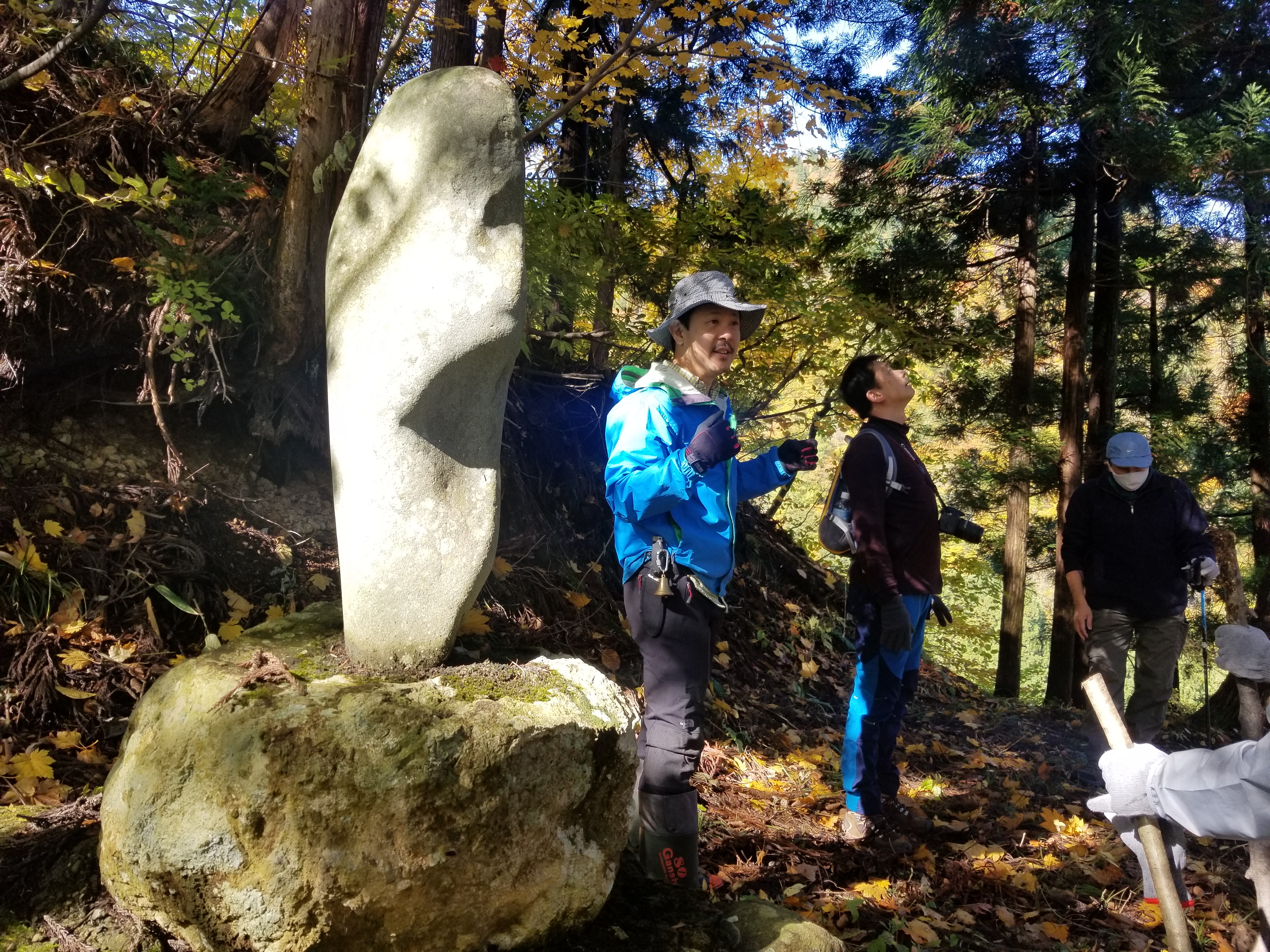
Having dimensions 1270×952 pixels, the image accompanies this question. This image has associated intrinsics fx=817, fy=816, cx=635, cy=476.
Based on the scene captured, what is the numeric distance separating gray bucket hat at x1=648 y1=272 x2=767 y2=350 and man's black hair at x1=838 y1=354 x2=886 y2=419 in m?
0.90

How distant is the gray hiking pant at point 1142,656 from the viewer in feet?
15.4

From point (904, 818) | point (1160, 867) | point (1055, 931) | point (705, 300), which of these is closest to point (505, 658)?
point (705, 300)

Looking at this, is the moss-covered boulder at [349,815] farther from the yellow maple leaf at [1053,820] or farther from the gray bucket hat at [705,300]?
the yellow maple leaf at [1053,820]

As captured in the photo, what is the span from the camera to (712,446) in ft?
8.63

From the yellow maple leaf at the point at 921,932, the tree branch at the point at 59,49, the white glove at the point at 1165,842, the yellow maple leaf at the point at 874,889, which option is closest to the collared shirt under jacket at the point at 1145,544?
the yellow maple leaf at the point at 874,889

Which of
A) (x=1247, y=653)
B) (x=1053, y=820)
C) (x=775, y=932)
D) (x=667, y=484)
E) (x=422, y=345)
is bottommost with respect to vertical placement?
(x=1053, y=820)

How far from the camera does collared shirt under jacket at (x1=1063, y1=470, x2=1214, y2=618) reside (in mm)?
4641

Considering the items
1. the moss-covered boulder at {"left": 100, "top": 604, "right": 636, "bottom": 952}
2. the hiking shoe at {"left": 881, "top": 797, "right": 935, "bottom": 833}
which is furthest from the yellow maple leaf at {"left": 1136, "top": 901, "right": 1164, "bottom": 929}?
the moss-covered boulder at {"left": 100, "top": 604, "right": 636, "bottom": 952}

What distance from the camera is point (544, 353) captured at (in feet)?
20.6

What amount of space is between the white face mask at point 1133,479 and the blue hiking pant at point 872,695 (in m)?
1.85

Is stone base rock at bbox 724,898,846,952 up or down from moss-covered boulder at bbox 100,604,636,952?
down

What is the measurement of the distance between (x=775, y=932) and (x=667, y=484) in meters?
1.37

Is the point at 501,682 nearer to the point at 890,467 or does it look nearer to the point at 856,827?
the point at 890,467

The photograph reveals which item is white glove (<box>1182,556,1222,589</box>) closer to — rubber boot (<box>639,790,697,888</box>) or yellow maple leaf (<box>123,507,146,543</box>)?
rubber boot (<box>639,790,697,888</box>)
